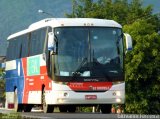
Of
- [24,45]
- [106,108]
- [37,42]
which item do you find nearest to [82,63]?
[106,108]

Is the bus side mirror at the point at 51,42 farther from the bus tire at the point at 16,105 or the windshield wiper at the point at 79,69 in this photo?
the bus tire at the point at 16,105

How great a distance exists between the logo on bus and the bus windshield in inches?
103

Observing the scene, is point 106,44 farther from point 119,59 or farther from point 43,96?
point 43,96

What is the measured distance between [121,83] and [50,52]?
309cm

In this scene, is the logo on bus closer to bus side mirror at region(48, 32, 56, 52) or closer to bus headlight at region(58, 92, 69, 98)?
bus side mirror at region(48, 32, 56, 52)

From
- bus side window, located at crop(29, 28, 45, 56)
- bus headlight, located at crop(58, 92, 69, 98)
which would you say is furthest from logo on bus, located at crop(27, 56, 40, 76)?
bus headlight, located at crop(58, 92, 69, 98)

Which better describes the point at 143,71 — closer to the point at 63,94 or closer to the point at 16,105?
the point at 16,105

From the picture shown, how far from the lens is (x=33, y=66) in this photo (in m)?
31.0

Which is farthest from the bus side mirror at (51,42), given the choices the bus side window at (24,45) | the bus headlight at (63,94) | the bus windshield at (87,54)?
the bus side window at (24,45)

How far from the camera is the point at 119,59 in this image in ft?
92.1

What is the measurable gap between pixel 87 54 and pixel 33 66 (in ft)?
12.8

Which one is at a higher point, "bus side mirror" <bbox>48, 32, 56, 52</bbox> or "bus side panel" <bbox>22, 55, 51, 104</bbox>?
"bus side mirror" <bbox>48, 32, 56, 52</bbox>

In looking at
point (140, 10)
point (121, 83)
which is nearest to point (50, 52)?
point (121, 83)

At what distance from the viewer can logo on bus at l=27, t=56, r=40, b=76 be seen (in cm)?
3025
